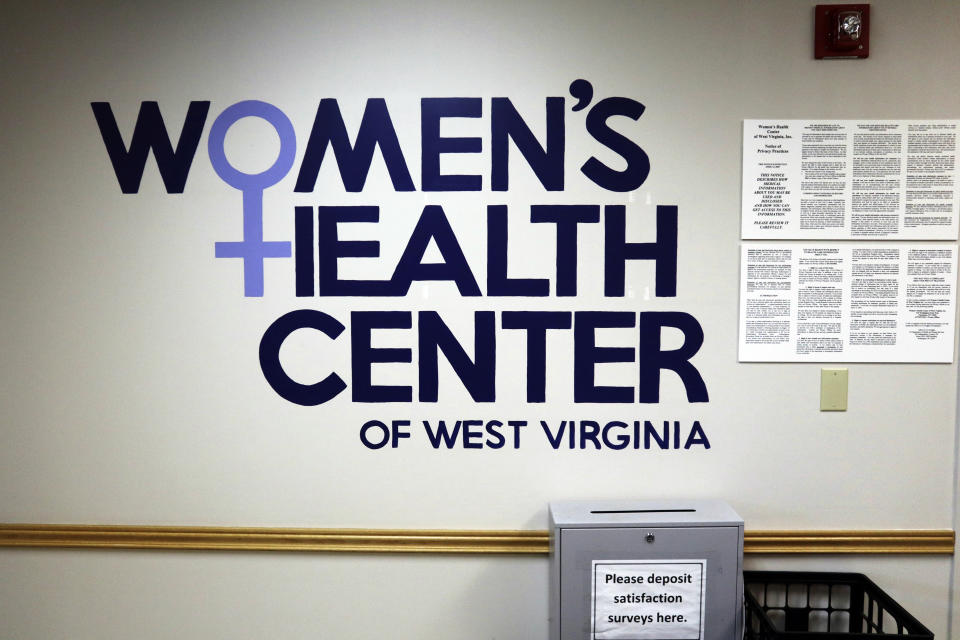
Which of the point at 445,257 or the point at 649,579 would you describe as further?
the point at 445,257

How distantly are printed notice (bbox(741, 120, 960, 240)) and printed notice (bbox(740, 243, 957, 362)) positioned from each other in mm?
61

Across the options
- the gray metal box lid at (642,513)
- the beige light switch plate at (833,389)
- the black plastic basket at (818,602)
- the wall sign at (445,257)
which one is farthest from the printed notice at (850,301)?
the black plastic basket at (818,602)

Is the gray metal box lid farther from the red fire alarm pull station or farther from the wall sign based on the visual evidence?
the red fire alarm pull station

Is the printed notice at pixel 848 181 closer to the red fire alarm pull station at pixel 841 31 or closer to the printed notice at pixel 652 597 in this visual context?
the red fire alarm pull station at pixel 841 31

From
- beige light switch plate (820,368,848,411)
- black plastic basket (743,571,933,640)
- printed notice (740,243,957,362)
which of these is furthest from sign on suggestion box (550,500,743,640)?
printed notice (740,243,957,362)

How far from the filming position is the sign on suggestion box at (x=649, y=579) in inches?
65.1

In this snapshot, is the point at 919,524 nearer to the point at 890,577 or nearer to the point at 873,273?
the point at 890,577

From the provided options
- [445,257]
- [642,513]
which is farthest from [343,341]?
[642,513]

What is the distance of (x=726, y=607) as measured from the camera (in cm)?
166

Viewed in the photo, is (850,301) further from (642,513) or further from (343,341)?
(343,341)

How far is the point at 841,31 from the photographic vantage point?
1.71 m

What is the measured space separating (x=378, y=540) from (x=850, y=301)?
1723 millimetres

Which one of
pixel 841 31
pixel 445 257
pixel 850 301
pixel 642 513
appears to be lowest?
pixel 642 513

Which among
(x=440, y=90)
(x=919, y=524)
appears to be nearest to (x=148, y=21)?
(x=440, y=90)
